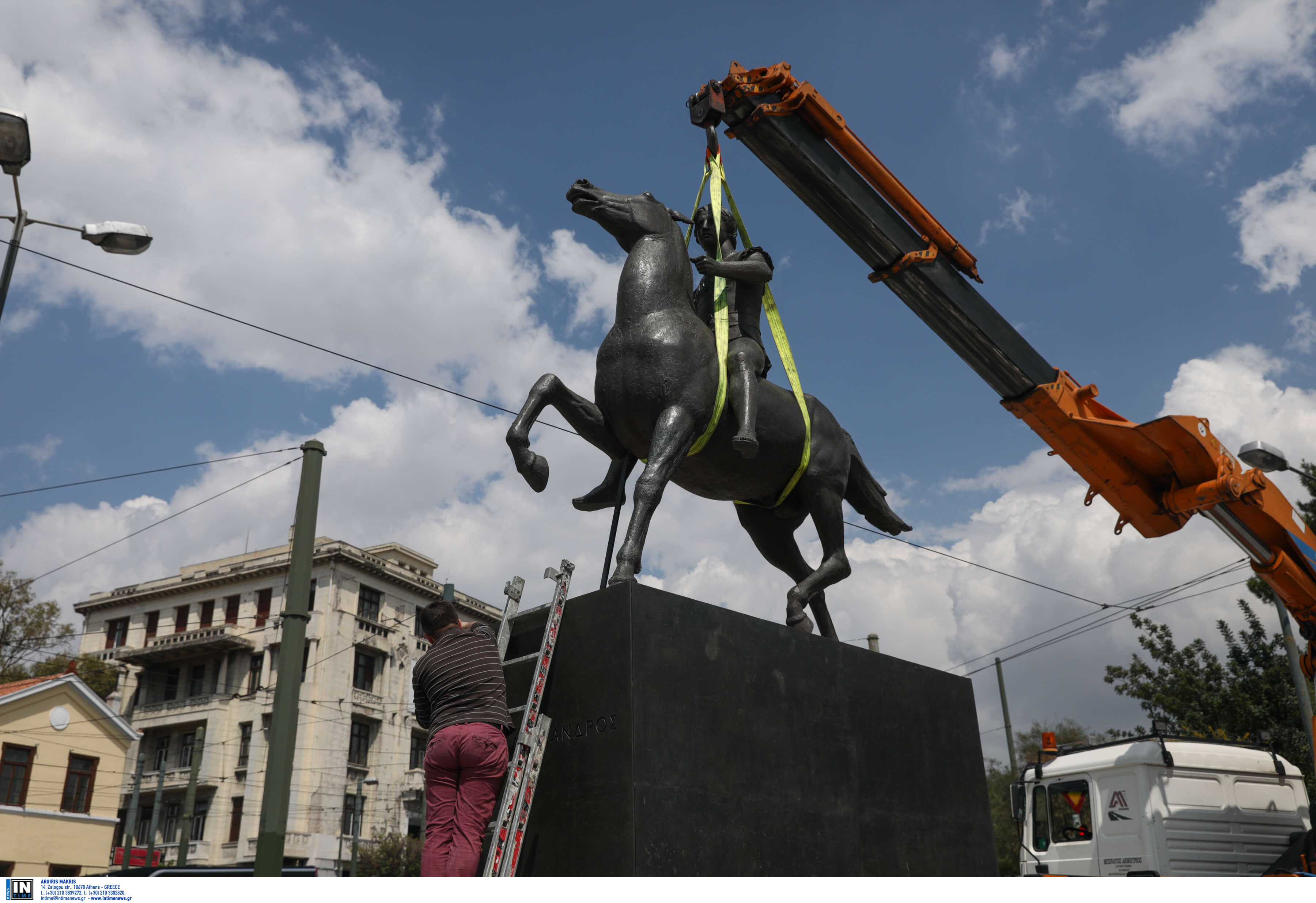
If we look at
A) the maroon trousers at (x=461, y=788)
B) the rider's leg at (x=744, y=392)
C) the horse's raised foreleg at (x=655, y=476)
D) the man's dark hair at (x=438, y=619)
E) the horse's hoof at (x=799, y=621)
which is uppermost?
the rider's leg at (x=744, y=392)

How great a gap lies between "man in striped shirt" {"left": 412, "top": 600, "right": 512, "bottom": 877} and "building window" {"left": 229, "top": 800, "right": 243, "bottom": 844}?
1663 inches

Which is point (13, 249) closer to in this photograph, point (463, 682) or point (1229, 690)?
point (463, 682)

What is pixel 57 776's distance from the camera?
30.3 m

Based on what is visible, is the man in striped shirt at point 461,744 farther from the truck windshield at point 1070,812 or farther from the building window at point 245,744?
the building window at point 245,744

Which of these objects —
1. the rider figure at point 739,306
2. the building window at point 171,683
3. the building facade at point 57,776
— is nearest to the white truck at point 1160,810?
the rider figure at point 739,306

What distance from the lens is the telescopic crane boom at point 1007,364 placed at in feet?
29.8

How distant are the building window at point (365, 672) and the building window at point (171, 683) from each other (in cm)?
929

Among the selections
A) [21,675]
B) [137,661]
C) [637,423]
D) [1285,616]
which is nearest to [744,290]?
[637,423]

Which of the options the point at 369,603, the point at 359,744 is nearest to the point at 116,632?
the point at 369,603

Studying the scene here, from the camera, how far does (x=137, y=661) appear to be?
47531 millimetres

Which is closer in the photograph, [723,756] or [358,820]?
[723,756]

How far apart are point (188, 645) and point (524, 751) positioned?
46.4 m

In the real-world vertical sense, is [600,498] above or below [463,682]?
above

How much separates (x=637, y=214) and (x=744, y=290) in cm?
108
